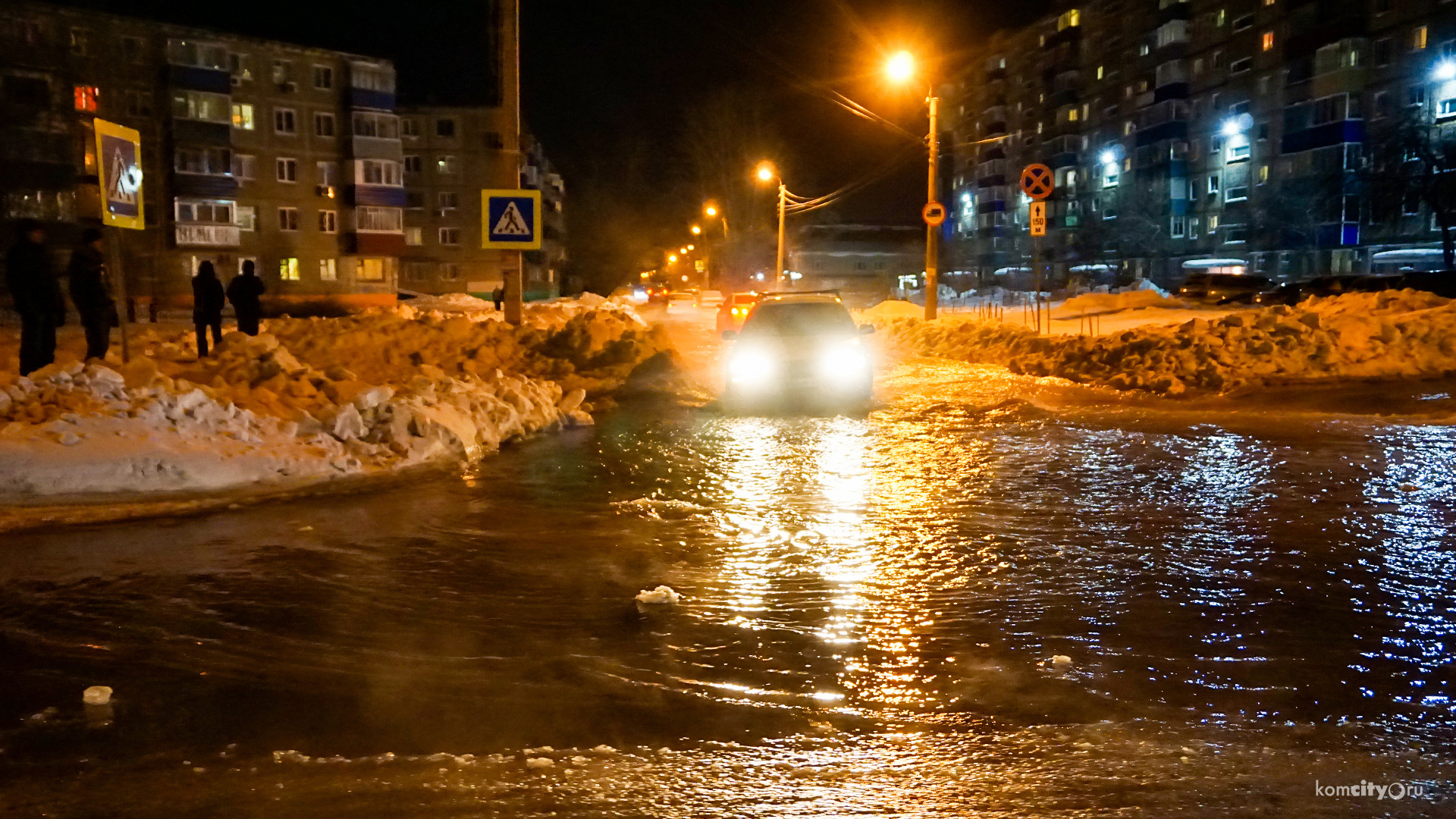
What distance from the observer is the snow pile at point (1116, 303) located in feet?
113

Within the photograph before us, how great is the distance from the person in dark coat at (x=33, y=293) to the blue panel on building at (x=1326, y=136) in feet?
191

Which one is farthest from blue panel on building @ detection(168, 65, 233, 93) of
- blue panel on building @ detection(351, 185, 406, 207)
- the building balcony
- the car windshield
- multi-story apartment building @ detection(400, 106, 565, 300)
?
→ the car windshield

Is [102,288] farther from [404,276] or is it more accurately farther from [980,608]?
[404,276]

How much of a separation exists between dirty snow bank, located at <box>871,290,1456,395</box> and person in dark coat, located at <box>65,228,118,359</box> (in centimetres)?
1403

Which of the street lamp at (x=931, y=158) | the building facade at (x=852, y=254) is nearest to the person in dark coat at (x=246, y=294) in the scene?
the street lamp at (x=931, y=158)

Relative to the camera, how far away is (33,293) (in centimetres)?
1363

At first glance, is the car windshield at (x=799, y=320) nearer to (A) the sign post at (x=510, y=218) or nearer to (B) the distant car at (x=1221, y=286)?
(A) the sign post at (x=510, y=218)

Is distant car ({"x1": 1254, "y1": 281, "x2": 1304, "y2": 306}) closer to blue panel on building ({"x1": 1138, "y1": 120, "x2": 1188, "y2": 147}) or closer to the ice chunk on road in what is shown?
blue panel on building ({"x1": 1138, "y1": 120, "x2": 1188, "y2": 147})

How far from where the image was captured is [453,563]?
7367mm

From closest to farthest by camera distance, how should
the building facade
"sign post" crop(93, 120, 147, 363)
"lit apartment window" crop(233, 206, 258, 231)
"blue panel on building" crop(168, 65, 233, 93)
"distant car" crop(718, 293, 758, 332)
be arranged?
"sign post" crop(93, 120, 147, 363) → "distant car" crop(718, 293, 758, 332) → "blue panel on building" crop(168, 65, 233, 93) → "lit apartment window" crop(233, 206, 258, 231) → the building facade

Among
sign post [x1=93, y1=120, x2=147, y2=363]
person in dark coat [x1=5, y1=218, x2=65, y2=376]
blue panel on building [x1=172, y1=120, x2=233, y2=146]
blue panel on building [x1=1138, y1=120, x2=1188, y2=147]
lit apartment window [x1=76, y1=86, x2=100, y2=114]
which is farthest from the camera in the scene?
blue panel on building [x1=1138, y1=120, x2=1188, y2=147]

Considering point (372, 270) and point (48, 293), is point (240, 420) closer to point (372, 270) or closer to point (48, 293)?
point (48, 293)

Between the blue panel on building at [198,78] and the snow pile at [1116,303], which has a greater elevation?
the blue panel on building at [198,78]

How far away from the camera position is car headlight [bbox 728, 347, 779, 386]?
15391 mm
